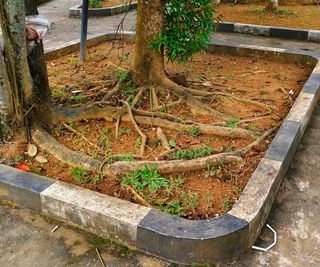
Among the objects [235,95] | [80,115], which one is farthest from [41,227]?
[235,95]

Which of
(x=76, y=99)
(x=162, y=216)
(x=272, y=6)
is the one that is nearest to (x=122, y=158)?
(x=162, y=216)

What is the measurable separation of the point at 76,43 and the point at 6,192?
4700mm

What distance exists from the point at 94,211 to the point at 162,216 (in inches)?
19.7

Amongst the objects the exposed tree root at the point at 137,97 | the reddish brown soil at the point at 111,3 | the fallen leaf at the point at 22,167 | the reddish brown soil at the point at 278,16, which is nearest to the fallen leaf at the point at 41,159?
the fallen leaf at the point at 22,167

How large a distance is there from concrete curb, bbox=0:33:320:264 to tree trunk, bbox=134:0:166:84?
198cm

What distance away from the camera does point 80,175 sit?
3498mm

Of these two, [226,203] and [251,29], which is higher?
[251,29]

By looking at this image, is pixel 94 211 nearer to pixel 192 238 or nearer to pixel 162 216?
pixel 162 216

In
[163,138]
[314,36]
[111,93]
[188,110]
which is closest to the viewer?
[163,138]

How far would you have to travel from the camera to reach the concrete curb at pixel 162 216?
2607mm

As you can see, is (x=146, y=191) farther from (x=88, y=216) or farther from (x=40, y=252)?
(x=40, y=252)

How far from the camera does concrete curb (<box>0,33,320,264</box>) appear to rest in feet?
8.55

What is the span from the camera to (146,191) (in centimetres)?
327

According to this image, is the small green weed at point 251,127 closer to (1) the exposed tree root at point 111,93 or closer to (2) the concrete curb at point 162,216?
(2) the concrete curb at point 162,216
